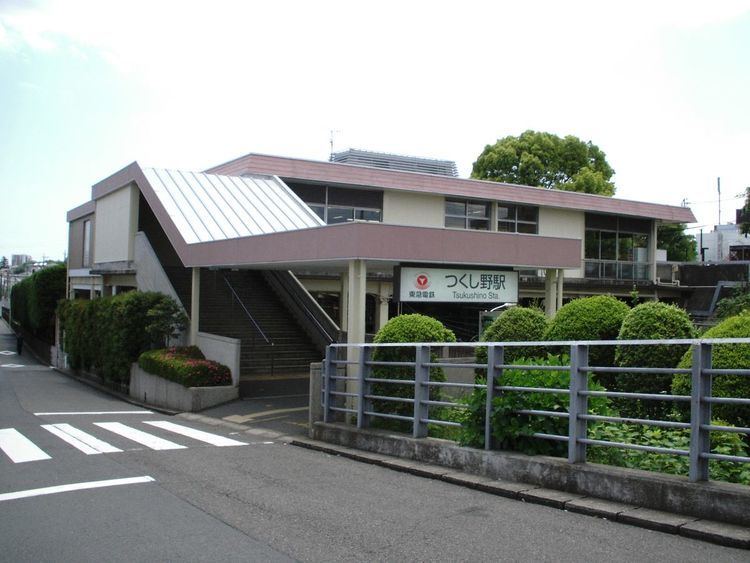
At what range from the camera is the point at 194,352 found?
848 inches

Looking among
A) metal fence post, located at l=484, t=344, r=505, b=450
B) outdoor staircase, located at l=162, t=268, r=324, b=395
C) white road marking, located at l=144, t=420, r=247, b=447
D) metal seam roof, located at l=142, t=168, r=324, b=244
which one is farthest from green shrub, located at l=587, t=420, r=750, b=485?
→ metal seam roof, located at l=142, t=168, r=324, b=244

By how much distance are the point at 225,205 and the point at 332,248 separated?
10325 mm

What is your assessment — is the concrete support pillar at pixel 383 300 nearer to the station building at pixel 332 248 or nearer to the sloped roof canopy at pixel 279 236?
the station building at pixel 332 248

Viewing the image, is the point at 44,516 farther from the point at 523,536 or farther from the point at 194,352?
the point at 194,352

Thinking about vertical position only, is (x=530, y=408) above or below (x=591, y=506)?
above

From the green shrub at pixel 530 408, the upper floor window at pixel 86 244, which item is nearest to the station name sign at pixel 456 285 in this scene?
the green shrub at pixel 530 408

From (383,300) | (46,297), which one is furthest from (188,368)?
(46,297)

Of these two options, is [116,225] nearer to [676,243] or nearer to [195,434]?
[195,434]

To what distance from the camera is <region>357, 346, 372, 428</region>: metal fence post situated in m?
10.7

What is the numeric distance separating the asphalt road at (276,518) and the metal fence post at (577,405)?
77 cm

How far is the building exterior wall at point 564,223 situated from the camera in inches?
1334

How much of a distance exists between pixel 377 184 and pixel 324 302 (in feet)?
17.2

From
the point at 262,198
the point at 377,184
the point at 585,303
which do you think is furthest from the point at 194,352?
the point at 585,303

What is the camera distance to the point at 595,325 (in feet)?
40.0
